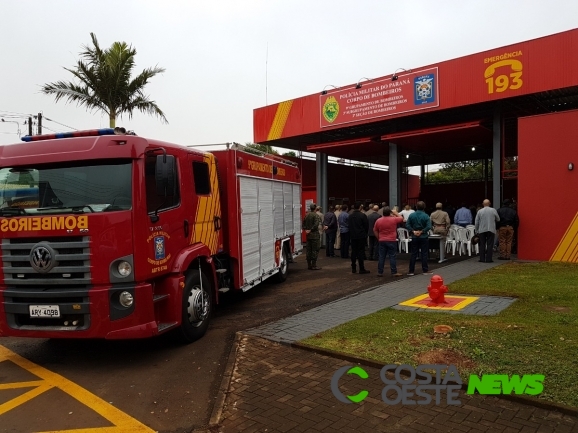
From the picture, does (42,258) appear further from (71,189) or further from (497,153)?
(497,153)

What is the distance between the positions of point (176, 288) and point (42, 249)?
61.4 inches

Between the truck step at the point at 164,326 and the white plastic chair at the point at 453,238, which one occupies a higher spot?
the white plastic chair at the point at 453,238

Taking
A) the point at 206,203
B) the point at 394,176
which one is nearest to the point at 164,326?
the point at 206,203

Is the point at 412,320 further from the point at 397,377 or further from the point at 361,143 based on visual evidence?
the point at 361,143

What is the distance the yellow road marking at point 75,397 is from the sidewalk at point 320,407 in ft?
2.48

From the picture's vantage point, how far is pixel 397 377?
4516 mm

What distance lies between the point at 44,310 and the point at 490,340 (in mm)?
5129

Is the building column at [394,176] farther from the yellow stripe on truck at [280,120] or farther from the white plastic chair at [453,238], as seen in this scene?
the yellow stripe on truck at [280,120]

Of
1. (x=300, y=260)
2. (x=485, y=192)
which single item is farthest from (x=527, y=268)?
(x=485, y=192)

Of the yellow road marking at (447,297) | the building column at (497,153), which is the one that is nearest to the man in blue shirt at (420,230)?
the yellow road marking at (447,297)

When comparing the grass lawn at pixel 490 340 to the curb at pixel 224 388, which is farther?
the grass lawn at pixel 490 340

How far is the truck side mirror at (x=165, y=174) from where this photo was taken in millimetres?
5266

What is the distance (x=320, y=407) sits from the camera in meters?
3.95

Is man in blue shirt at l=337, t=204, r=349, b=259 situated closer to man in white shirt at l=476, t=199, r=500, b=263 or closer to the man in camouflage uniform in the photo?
the man in camouflage uniform
